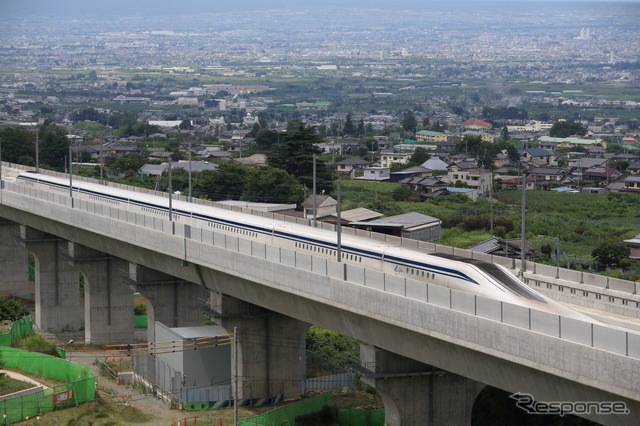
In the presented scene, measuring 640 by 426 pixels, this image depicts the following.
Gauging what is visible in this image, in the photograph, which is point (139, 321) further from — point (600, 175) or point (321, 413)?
point (600, 175)

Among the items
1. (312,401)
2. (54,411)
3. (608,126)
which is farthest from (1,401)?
(608,126)

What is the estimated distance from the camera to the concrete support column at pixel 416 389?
2214cm

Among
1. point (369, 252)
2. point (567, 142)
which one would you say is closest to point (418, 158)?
point (567, 142)

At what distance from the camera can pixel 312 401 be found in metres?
26.7

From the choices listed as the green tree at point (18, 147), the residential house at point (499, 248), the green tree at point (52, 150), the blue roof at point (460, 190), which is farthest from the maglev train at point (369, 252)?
the green tree at point (52, 150)

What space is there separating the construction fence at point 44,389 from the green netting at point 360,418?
→ 256 inches

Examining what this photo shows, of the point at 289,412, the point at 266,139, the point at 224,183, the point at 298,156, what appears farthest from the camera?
the point at 266,139

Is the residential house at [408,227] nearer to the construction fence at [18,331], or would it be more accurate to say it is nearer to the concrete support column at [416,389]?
the construction fence at [18,331]

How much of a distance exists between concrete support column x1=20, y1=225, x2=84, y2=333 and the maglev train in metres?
2.51

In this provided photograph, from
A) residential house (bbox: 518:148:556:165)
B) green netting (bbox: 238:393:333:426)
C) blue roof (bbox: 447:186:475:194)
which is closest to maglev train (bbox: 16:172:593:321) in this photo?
green netting (bbox: 238:393:333:426)

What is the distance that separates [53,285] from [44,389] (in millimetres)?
12076

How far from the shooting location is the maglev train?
20219 millimetres

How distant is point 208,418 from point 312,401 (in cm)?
253

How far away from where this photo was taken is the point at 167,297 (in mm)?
32812
